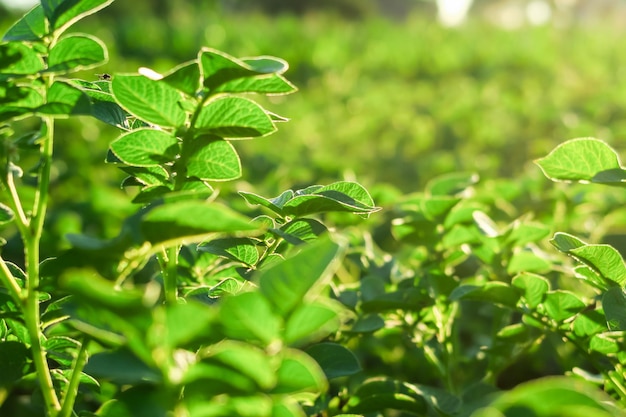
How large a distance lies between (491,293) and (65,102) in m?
0.57

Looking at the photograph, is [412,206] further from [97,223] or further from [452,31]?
[452,31]

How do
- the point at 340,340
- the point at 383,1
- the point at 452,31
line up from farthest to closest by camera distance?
the point at 383,1
the point at 452,31
the point at 340,340

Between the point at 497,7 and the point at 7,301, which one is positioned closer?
the point at 7,301

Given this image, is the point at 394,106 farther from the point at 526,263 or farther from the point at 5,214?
the point at 5,214

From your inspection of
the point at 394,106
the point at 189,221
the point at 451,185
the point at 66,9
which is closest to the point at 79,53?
the point at 66,9

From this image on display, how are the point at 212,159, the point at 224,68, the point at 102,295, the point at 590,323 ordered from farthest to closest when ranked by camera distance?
the point at 590,323 → the point at 212,159 → the point at 224,68 → the point at 102,295

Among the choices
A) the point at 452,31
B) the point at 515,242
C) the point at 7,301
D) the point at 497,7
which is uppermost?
the point at 7,301

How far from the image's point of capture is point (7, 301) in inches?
30.4

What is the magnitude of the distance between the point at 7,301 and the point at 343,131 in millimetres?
2755

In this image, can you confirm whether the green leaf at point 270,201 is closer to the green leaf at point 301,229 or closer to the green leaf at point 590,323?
the green leaf at point 301,229

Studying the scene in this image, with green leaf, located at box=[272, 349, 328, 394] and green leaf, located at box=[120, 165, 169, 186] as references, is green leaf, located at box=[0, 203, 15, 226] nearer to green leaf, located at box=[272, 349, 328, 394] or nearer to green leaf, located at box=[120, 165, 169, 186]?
green leaf, located at box=[120, 165, 169, 186]

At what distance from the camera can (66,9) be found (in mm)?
699

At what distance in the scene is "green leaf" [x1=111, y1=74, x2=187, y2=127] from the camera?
0.69 m

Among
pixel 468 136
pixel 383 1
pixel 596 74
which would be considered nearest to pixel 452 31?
pixel 596 74
